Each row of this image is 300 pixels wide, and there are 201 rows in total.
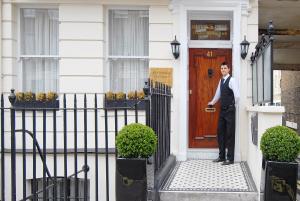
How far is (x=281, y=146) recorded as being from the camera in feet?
17.9

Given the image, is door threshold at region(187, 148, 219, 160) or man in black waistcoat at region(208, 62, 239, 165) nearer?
man in black waistcoat at region(208, 62, 239, 165)

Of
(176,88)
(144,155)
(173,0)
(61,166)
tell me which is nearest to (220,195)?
(144,155)

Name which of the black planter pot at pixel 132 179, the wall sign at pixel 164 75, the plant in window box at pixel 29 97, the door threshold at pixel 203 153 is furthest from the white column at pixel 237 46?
the black planter pot at pixel 132 179

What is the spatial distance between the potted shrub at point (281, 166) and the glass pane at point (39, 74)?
20.6ft

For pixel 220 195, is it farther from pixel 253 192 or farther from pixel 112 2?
pixel 112 2

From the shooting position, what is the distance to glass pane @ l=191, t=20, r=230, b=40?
1024 centimetres

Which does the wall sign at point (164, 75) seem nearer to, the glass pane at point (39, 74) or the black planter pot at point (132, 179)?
the glass pane at point (39, 74)

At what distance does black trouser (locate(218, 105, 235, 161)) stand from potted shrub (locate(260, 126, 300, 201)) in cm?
331

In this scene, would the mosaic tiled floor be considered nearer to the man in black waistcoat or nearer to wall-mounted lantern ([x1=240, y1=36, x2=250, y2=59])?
the man in black waistcoat

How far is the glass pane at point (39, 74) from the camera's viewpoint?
412 inches

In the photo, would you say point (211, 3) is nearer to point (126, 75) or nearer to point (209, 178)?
point (126, 75)

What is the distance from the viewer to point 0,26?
10.1m

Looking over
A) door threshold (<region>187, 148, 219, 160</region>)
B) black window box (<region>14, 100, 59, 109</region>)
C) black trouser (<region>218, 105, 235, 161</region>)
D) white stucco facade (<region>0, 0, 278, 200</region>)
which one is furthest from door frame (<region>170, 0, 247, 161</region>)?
black window box (<region>14, 100, 59, 109</region>)

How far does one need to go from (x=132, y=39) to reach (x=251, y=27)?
9.09ft
